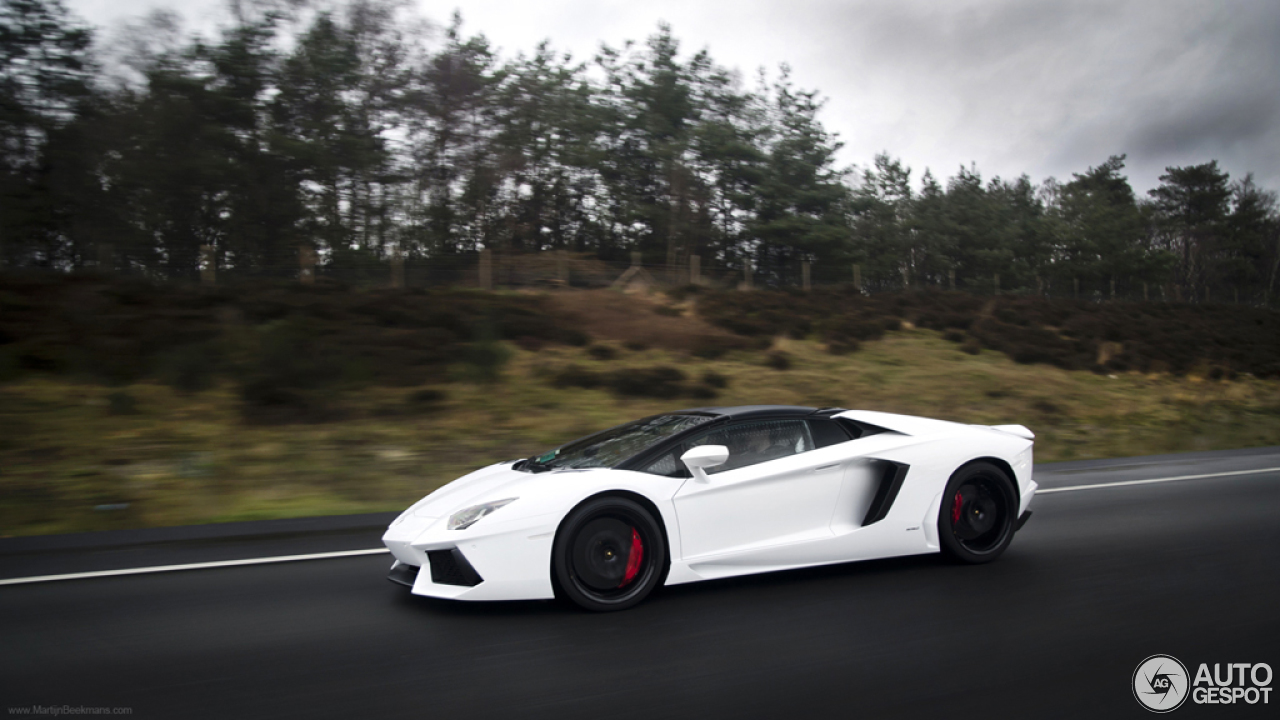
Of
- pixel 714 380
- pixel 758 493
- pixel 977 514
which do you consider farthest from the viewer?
pixel 714 380

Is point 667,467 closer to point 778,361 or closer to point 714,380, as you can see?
point 714,380

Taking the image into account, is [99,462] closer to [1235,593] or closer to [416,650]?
[416,650]

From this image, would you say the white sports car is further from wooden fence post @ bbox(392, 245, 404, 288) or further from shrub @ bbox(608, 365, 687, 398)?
wooden fence post @ bbox(392, 245, 404, 288)

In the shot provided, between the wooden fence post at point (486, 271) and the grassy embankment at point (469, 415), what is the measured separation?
9.93 ft

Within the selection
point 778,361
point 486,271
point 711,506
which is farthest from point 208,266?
point 711,506

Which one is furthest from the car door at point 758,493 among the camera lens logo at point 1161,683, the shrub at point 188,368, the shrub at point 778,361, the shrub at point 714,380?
the shrub at point 778,361

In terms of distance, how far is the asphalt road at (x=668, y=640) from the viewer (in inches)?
131

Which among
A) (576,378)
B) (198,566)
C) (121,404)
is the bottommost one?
(198,566)

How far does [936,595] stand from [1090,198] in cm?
7252

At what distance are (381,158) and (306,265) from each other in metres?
6.02

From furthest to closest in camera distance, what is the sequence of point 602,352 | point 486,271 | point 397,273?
1. point 486,271
2. point 397,273
3. point 602,352

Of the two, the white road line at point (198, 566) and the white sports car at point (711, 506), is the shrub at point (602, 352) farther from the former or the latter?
the white sports car at point (711, 506)

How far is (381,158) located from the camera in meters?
27.9

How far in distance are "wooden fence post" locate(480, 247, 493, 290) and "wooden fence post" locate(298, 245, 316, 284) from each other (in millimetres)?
4747
